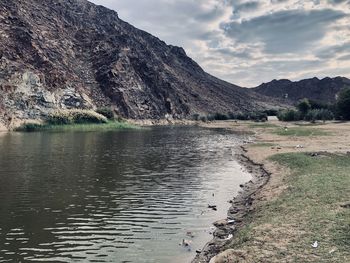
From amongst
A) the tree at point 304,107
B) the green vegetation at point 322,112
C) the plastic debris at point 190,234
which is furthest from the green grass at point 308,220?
the tree at point 304,107

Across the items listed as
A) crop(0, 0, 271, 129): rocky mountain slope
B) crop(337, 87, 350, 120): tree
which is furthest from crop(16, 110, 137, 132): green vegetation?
crop(337, 87, 350, 120): tree

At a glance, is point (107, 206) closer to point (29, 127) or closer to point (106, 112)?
point (29, 127)

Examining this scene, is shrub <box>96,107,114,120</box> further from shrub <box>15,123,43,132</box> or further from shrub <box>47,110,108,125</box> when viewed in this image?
shrub <box>15,123,43,132</box>

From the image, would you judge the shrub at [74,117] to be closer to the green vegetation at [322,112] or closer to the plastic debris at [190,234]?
the green vegetation at [322,112]

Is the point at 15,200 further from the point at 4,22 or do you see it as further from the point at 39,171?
the point at 4,22

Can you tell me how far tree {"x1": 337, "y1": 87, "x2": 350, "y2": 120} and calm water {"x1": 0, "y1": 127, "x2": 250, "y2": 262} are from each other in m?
90.7

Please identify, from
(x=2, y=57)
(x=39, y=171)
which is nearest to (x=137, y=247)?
(x=39, y=171)

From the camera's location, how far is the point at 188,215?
2333cm

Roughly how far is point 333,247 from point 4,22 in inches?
5373

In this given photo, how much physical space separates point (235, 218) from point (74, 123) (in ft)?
328

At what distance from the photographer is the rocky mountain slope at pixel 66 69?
11275cm

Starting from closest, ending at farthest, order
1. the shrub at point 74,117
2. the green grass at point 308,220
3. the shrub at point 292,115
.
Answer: the green grass at point 308,220 → the shrub at point 74,117 → the shrub at point 292,115

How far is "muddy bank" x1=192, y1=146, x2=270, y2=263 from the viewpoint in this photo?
56.2 ft

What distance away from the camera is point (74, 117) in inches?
4670
